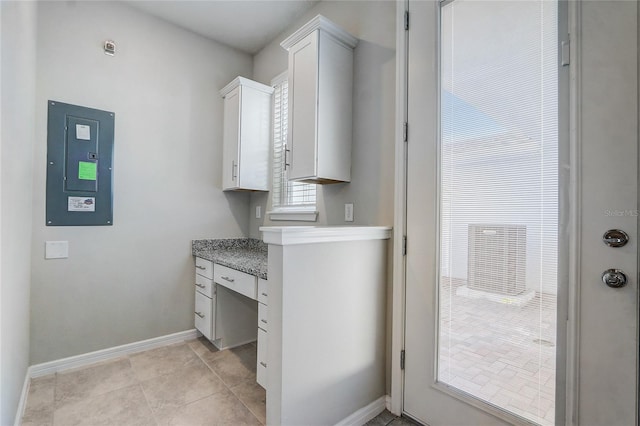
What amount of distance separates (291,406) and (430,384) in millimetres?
753

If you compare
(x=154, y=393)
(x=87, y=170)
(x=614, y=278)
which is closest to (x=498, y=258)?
(x=614, y=278)

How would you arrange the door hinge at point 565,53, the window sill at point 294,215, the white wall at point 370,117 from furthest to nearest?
1. the window sill at point 294,215
2. the white wall at point 370,117
3. the door hinge at point 565,53

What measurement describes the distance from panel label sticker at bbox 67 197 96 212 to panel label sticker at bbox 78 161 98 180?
165mm

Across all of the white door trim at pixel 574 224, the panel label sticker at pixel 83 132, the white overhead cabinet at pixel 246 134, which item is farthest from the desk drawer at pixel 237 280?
the white door trim at pixel 574 224

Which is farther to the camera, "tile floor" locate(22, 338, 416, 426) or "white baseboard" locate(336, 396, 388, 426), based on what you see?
"tile floor" locate(22, 338, 416, 426)

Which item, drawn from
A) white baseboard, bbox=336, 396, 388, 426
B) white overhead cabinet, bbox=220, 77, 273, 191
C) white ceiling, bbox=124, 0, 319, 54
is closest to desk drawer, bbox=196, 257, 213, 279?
white overhead cabinet, bbox=220, 77, 273, 191

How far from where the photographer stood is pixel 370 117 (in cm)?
203

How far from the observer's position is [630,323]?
1.08m

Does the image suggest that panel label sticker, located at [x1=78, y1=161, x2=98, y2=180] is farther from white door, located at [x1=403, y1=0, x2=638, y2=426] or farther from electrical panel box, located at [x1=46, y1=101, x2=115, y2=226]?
white door, located at [x1=403, y1=0, x2=638, y2=426]

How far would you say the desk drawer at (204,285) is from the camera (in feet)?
8.55

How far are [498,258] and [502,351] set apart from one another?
423mm

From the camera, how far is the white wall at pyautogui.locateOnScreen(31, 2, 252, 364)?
7.39ft

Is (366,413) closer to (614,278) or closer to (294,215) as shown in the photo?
(614,278)

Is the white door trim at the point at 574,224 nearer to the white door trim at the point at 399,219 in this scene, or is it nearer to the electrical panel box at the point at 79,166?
the white door trim at the point at 399,219
